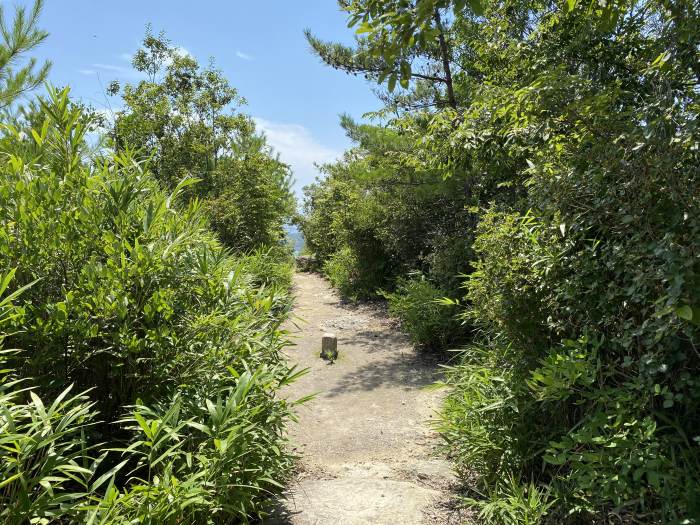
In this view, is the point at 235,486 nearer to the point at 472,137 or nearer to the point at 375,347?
the point at 472,137

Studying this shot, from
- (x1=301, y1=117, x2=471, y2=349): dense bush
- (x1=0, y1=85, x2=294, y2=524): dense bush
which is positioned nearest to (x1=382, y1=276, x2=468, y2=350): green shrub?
(x1=301, y1=117, x2=471, y2=349): dense bush

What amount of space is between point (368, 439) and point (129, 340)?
96.0 inches

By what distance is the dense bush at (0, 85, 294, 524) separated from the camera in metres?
2.38

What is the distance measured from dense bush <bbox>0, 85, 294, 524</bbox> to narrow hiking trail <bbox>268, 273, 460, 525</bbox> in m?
0.41

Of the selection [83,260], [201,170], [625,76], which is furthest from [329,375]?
[201,170]

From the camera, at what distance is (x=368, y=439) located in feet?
14.0

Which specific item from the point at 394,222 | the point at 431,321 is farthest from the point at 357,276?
the point at 431,321

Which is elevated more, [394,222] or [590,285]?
[394,222]

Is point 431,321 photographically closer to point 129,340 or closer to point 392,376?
point 392,376

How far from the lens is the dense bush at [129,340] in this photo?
238 cm

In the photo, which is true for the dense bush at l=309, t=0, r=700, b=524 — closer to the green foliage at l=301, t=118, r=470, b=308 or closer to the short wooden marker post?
the short wooden marker post

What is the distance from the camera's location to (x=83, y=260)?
2.80 meters

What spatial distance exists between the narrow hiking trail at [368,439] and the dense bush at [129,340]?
0.41 meters

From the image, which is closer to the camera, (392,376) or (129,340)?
(129,340)
